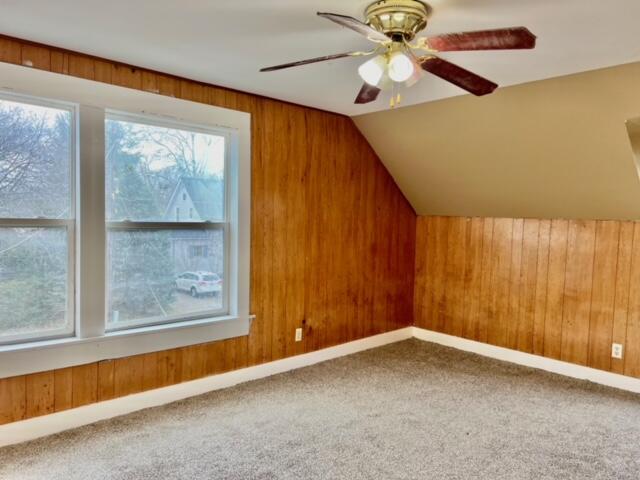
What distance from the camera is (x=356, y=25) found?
1.69 meters

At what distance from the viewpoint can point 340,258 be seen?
4.16 metres

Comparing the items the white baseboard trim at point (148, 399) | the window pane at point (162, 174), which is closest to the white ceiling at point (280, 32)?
the window pane at point (162, 174)

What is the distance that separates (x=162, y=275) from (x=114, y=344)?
1.76ft

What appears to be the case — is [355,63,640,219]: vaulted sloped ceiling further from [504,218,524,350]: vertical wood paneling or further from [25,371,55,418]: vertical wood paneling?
[25,371,55,418]: vertical wood paneling

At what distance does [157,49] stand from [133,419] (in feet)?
7.18

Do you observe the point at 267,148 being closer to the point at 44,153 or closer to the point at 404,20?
the point at 44,153

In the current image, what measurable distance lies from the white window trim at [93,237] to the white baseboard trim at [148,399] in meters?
0.30

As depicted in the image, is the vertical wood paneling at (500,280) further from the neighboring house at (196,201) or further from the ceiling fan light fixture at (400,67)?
the ceiling fan light fixture at (400,67)

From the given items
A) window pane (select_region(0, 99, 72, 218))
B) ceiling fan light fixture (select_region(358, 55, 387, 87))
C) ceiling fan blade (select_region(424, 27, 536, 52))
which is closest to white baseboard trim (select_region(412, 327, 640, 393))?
ceiling fan blade (select_region(424, 27, 536, 52))

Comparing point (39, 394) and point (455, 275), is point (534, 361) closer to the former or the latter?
point (455, 275)

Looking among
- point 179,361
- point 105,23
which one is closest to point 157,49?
point 105,23

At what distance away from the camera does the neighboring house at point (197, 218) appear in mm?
3189

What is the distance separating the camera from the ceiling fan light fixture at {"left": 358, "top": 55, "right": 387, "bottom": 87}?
1.92 m

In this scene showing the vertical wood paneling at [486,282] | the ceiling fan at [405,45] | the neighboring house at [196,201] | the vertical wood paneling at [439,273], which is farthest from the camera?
the vertical wood paneling at [439,273]
